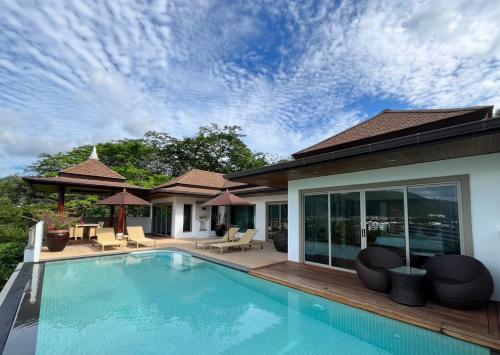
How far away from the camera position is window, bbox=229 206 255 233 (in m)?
16.4

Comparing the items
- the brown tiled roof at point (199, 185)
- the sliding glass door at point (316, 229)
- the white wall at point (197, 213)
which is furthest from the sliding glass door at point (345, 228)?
the brown tiled roof at point (199, 185)

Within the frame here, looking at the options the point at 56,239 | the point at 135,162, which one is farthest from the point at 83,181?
the point at 135,162

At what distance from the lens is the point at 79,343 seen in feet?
12.8

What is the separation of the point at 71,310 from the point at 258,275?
14.7 ft

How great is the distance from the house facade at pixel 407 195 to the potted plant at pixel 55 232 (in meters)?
7.98

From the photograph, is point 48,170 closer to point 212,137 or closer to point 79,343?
point 212,137

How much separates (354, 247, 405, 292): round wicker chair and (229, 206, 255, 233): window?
10411mm

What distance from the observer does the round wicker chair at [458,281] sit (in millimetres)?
4500

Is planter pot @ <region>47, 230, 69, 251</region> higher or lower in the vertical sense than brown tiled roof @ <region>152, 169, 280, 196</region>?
lower

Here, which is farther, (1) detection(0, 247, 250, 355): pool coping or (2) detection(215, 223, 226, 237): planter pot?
(2) detection(215, 223, 226, 237): planter pot

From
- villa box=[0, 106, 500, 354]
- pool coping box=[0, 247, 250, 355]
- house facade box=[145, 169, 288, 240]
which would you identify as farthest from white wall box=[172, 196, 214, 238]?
pool coping box=[0, 247, 250, 355]

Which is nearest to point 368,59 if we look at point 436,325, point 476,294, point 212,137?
point 476,294

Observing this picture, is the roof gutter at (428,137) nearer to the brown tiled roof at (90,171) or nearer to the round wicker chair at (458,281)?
the round wicker chair at (458,281)

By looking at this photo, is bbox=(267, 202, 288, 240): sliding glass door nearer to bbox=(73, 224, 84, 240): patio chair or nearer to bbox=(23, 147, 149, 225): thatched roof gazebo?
bbox=(23, 147, 149, 225): thatched roof gazebo
